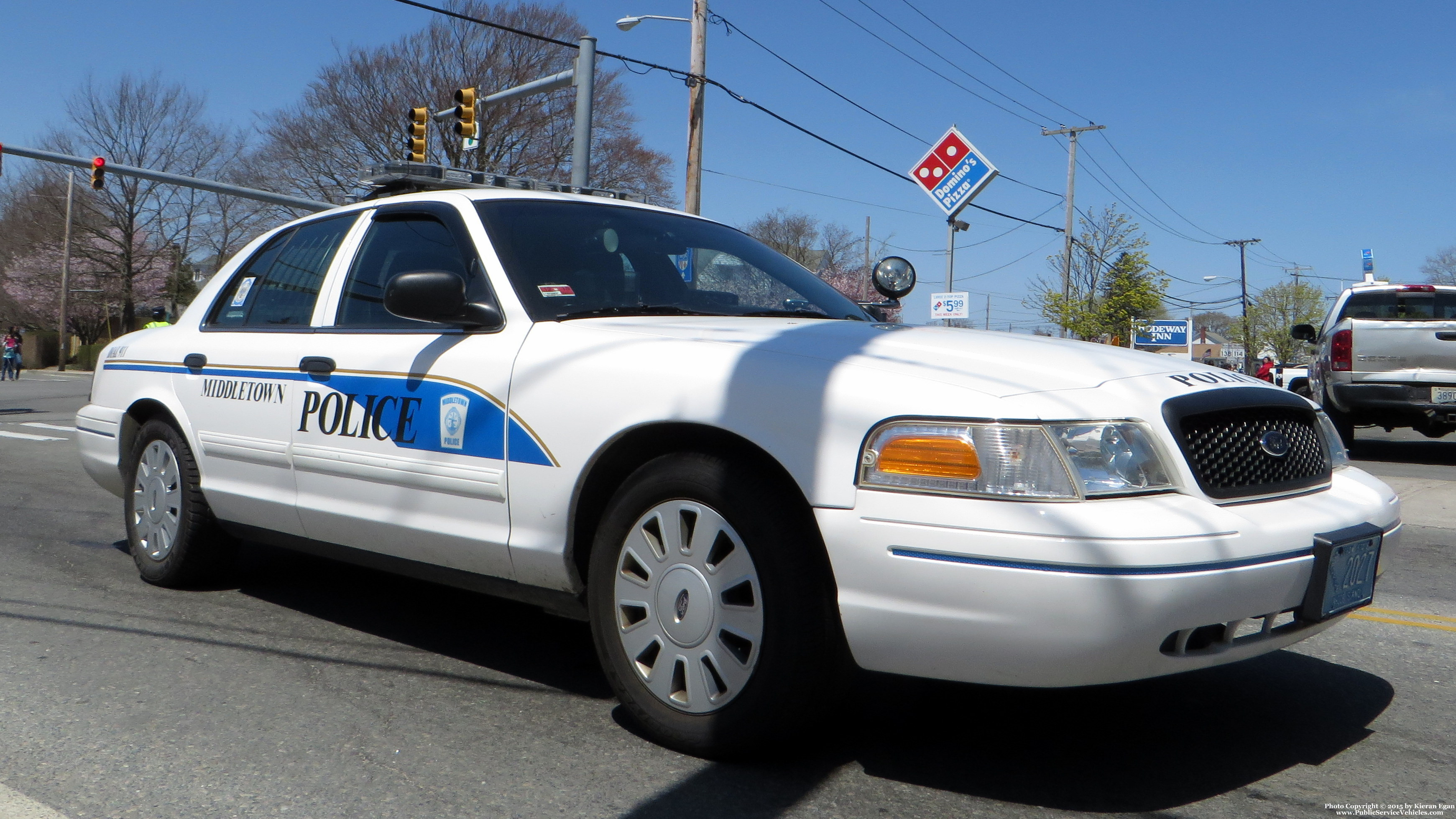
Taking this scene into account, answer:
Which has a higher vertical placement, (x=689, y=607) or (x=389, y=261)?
(x=389, y=261)

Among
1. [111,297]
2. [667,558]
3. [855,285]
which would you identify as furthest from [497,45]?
[855,285]

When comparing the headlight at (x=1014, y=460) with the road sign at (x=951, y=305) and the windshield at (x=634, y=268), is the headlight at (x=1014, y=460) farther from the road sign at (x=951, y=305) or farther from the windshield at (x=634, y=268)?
the road sign at (x=951, y=305)

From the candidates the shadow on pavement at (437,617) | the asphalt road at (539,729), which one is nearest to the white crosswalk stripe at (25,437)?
the shadow on pavement at (437,617)

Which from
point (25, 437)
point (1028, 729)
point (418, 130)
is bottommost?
point (25, 437)

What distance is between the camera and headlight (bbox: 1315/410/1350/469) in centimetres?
326

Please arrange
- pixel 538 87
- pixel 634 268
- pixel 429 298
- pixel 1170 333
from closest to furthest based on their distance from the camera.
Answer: pixel 429 298, pixel 634 268, pixel 538 87, pixel 1170 333

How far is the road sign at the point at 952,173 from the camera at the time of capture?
1288 centimetres

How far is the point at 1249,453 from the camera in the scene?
288cm

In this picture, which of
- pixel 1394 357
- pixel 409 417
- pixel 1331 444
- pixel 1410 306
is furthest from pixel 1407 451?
pixel 409 417

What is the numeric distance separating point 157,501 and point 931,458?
3.69 meters

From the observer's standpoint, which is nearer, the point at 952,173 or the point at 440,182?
the point at 440,182

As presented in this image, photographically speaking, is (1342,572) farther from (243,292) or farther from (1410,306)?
(1410,306)

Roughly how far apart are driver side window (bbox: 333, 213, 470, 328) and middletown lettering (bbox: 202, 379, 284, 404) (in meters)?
0.36

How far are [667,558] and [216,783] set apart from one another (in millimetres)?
1214
